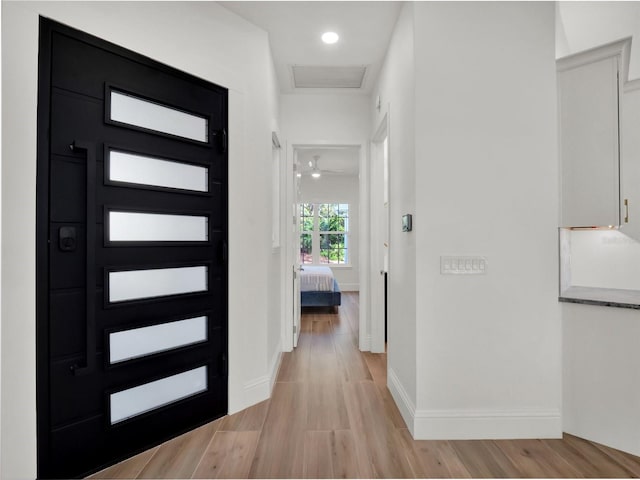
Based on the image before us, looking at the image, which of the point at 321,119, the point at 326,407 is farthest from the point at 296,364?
the point at 321,119

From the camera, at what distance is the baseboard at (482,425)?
2027 millimetres

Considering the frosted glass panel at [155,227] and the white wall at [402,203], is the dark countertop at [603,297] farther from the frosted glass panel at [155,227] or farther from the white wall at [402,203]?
the frosted glass panel at [155,227]

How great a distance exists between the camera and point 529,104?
2.07m

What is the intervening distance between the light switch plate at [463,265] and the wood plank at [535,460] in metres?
0.98

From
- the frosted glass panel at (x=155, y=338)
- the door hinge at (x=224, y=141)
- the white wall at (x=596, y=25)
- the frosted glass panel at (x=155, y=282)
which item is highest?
the white wall at (x=596, y=25)

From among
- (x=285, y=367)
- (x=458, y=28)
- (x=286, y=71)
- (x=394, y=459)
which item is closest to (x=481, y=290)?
(x=394, y=459)

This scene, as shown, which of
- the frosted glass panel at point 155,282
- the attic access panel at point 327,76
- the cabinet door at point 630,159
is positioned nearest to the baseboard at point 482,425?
the cabinet door at point 630,159

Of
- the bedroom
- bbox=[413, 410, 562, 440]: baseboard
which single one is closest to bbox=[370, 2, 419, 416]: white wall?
bbox=[413, 410, 562, 440]: baseboard

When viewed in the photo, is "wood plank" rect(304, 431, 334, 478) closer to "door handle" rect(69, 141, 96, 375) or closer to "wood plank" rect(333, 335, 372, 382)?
"wood plank" rect(333, 335, 372, 382)

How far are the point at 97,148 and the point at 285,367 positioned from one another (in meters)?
2.36

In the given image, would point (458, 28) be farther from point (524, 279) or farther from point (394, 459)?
point (394, 459)

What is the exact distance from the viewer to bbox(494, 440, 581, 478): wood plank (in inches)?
67.6

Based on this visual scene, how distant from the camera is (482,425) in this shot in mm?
2033

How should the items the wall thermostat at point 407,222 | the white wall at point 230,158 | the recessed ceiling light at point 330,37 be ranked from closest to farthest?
the white wall at point 230,158
the wall thermostat at point 407,222
the recessed ceiling light at point 330,37
